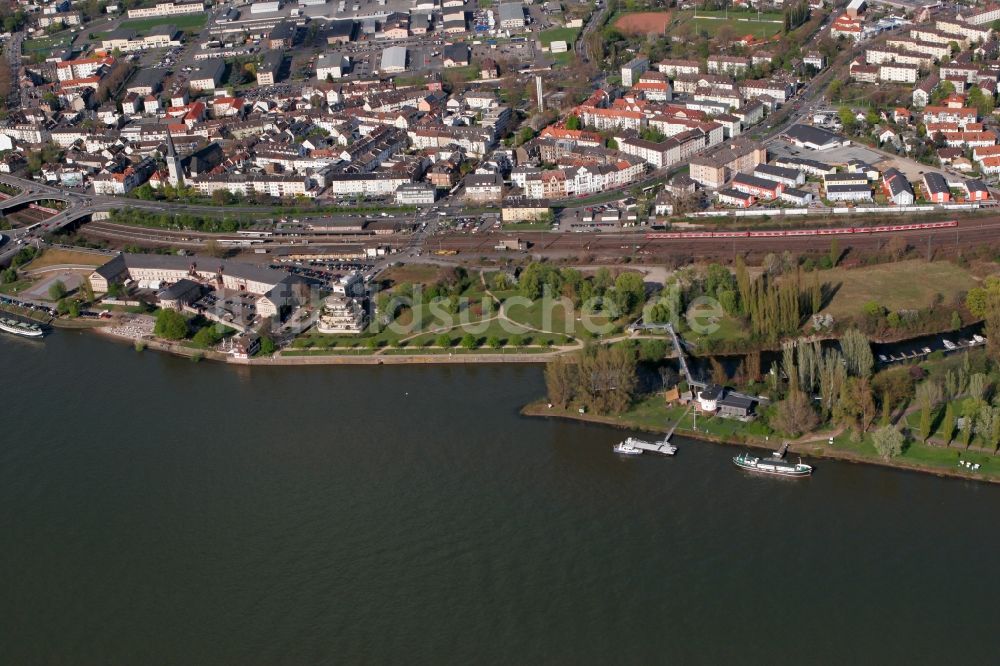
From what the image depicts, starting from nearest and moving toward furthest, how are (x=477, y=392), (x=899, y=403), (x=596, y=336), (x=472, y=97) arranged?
1. (x=899, y=403)
2. (x=477, y=392)
3. (x=596, y=336)
4. (x=472, y=97)

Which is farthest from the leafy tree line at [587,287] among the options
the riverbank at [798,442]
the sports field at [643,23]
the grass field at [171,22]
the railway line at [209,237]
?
the grass field at [171,22]

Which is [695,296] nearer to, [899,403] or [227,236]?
[899,403]

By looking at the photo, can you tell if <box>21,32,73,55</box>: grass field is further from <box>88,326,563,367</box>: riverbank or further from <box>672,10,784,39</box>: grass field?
<box>88,326,563,367</box>: riverbank

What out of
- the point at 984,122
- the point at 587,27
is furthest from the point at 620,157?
the point at 587,27

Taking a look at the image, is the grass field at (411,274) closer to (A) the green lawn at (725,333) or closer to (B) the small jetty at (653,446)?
(A) the green lawn at (725,333)

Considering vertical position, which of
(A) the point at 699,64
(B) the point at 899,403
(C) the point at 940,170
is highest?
(A) the point at 699,64

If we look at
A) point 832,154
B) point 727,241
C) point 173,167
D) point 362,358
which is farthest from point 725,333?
point 173,167
